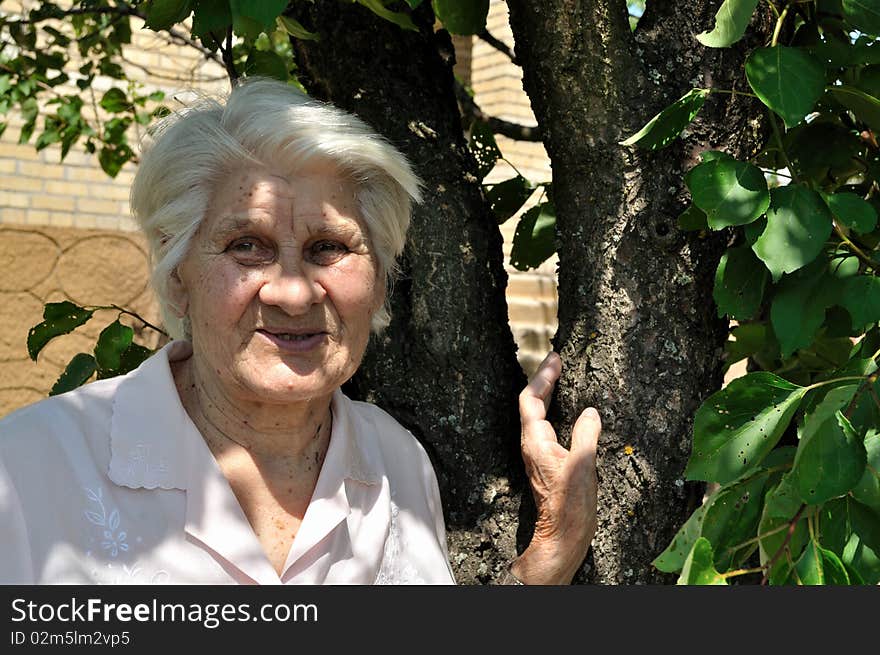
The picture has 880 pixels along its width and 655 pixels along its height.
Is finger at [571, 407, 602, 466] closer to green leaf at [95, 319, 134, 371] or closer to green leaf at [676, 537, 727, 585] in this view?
green leaf at [676, 537, 727, 585]

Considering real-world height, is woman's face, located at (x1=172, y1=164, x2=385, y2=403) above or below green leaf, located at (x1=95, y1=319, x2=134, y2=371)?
above

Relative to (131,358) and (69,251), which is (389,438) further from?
(69,251)

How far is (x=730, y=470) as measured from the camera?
1.55m

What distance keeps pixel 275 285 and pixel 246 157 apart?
240 millimetres

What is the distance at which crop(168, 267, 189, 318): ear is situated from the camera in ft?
6.50

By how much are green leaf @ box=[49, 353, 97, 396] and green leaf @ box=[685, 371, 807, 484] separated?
1445 millimetres

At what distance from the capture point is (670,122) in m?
1.83

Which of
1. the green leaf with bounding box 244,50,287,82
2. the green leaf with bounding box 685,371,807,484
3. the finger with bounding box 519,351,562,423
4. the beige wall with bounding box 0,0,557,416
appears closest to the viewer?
the green leaf with bounding box 685,371,807,484

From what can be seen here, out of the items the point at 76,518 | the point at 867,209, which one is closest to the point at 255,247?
the point at 76,518

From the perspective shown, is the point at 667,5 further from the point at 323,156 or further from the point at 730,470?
the point at 730,470

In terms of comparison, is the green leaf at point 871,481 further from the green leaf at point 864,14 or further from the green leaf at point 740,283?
the green leaf at point 864,14

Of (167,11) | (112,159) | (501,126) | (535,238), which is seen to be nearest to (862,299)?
(535,238)

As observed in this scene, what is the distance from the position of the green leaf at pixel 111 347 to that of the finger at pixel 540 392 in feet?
2.97

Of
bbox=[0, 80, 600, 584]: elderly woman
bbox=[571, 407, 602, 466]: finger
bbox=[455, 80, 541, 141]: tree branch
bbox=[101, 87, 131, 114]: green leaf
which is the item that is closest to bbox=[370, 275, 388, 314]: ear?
bbox=[0, 80, 600, 584]: elderly woman
